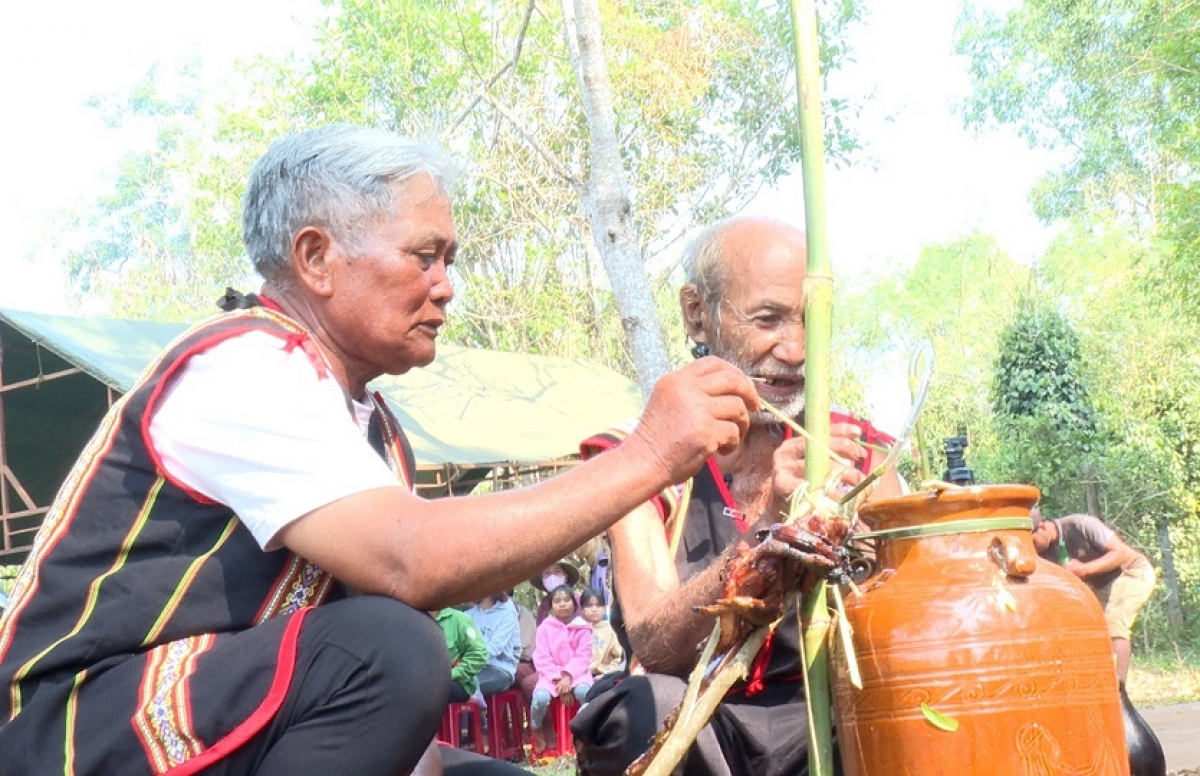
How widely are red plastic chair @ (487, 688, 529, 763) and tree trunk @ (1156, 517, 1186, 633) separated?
978cm

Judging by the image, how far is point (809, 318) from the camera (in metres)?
2.39

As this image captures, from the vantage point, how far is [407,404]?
1328cm

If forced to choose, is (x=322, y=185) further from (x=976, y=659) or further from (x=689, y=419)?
(x=976, y=659)

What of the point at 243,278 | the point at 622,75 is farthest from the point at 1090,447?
the point at 243,278

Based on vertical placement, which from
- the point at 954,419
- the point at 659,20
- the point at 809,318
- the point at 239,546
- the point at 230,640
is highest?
the point at 659,20

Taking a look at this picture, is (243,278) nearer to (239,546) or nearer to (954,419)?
(954,419)

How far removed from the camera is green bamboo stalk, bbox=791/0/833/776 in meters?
2.33

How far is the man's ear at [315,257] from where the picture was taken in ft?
8.20

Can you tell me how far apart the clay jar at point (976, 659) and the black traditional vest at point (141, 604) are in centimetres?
100

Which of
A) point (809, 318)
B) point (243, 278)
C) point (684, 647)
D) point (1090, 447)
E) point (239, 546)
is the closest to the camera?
point (239, 546)

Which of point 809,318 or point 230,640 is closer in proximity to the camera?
point 230,640

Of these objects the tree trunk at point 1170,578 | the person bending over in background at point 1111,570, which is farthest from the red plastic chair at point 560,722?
the tree trunk at point 1170,578

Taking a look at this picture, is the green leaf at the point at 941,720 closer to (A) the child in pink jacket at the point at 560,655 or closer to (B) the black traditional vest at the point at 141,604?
(B) the black traditional vest at the point at 141,604

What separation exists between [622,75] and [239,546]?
1754 centimetres
